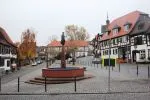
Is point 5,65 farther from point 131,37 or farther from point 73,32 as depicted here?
point 73,32

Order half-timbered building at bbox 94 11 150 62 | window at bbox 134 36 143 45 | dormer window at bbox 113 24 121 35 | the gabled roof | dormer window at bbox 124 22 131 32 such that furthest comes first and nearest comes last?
dormer window at bbox 113 24 121 35 < dormer window at bbox 124 22 131 32 < window at bbox 134 36 143 45 < half-timbered building at bbox 94 11 150 62 < the gabled roof

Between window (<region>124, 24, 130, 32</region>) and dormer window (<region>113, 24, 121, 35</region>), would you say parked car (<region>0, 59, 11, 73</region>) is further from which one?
window (<region>124, 24, 130, 32</region>)

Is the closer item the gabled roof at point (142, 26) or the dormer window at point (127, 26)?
the gabled roof at point (142, 26)

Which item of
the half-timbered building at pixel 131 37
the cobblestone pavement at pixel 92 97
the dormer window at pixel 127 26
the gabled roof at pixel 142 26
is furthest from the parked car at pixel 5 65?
the cobblestone pavement at pixel 92 97

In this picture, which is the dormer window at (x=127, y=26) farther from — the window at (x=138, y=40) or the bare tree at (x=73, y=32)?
the bare tree at (x=73, y=32)

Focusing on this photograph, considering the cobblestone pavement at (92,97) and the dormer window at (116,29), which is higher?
the dormer window at (116,29)

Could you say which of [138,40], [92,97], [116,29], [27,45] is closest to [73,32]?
[27,45]

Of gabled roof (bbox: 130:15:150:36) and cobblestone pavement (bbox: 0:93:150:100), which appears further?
gabled roof (bbox: 130:15:150:36)

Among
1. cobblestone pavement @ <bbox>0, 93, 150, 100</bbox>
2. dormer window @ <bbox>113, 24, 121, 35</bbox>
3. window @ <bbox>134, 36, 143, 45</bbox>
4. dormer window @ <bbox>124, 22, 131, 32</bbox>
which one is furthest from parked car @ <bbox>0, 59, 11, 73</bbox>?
cobblestone pavement @ <bbox>0, 93, 150, 100</bbox>

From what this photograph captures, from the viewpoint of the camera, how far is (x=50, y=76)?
26.5m

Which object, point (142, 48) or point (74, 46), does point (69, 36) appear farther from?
point (142, 48)

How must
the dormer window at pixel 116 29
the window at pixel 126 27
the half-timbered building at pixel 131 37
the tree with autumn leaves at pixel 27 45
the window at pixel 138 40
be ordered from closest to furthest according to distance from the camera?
the half-timbered building at pixel 131 37
the window at pixel 138 40
the window at pixel 126 27
the dormer window at pixel 116 29
the tree with autumn leaves at pixel 27 45

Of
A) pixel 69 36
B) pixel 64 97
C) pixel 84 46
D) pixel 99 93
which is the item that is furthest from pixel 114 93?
pixel 84 46

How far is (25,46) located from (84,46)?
48.9 metres
